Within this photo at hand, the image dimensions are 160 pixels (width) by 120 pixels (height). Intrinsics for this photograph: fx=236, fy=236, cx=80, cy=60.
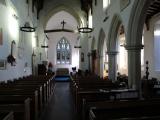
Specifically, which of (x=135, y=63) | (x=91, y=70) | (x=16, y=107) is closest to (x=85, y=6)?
(x=91, y=70)

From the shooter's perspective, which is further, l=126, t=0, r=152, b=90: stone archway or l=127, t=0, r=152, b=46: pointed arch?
l=126, t=0, r=152, b=90: stone archway

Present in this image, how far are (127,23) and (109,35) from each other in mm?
3198

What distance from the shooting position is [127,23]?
8320 millimetres

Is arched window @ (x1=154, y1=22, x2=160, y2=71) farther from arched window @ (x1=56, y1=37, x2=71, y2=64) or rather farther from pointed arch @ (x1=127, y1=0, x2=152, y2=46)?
arched window @ (x1=56, y1=37, x2=71, y2=64)

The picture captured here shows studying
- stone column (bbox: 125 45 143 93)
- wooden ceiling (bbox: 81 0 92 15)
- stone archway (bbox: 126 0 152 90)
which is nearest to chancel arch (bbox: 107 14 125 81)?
stone archway (bbox: 126 0 152 90)

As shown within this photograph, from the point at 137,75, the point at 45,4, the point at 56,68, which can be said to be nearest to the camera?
the point at 137,75

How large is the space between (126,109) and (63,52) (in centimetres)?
2660

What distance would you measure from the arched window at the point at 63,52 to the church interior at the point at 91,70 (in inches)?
356

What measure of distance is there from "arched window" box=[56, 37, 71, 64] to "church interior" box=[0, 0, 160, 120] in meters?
9.05

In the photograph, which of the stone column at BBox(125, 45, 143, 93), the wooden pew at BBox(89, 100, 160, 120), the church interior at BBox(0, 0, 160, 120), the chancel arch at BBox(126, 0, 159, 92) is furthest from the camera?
the stone column at BBox(125, 45, 143, 93)

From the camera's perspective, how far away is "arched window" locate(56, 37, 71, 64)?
30047 millimetres

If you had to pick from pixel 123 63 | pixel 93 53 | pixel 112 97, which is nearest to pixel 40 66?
pixel 93 53

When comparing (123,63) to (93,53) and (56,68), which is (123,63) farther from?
(56,68)

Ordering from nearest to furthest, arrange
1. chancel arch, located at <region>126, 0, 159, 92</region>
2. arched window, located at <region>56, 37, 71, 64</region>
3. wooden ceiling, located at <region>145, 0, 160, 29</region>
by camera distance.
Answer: chancel arch, located at <region>126, 0, 159, 92</region> → wooden ceiling, located at <region>145, 0, 160, 29</region> → arched window, located at <region>56, 37, 71, 64</region>
